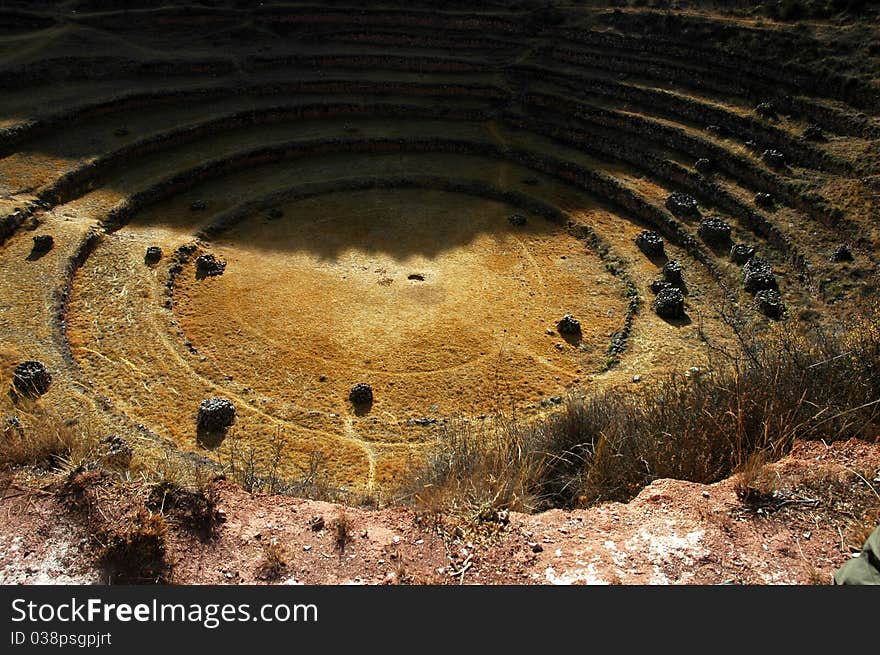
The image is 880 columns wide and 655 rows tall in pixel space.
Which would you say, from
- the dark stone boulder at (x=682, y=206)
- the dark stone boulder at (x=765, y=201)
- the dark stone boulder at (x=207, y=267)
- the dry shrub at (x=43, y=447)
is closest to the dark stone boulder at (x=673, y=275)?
the dark stone boulder at (x=682, y=206)

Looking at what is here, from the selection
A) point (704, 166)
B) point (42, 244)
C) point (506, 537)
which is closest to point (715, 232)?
point (704, 166)

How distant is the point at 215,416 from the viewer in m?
17.8

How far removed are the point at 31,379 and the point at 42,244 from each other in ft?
26.5

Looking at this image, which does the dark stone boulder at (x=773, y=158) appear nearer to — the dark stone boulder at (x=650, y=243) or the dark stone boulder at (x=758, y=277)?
the dark stone boulder at (x=650, y=243)

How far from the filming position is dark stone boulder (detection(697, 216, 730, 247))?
85.7ft

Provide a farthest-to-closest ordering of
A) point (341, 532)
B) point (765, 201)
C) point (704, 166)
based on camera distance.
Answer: point (704, 166) < point (765, 201) < point (341, 532)

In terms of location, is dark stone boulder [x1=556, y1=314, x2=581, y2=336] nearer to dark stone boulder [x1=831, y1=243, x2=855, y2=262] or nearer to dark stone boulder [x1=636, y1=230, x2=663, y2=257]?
dark stone boulder [x1=636, y1=230, x2=663, y2=257]

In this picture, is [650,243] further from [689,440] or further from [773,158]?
[689,440]

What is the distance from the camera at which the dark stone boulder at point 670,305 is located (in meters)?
22.9

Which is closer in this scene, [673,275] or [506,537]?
[506,537]

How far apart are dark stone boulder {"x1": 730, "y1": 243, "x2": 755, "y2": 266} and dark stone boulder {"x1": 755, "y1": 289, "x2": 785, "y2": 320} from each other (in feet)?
7.33

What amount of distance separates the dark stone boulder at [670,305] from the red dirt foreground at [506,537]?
545 inches

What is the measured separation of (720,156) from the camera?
29.8 m

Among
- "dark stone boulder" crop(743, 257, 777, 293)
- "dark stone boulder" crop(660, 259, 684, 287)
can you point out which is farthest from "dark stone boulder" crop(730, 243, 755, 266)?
"dark stone boulder" crop(660, 259, 684, 287)
